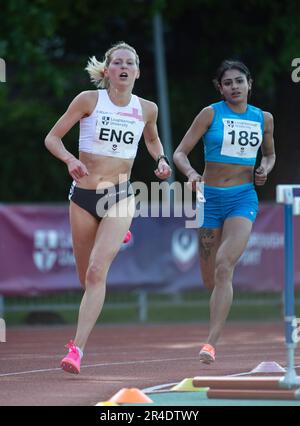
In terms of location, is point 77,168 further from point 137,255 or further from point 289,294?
point 137,255

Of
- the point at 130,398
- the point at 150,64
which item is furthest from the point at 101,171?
the point at 150,64

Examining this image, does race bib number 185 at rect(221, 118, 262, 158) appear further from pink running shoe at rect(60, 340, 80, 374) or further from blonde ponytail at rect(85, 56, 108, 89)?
pink running shoe at rect(60, 340, 80, 374)

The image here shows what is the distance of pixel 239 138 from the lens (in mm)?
9578

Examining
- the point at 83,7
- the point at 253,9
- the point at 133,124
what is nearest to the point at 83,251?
the point at 133,124

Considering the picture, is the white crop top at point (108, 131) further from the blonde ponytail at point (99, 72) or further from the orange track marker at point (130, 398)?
the orange track marker at point (130, 398)

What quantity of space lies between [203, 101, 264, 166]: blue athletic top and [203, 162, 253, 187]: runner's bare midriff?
41mm

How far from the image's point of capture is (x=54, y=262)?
1752 cm

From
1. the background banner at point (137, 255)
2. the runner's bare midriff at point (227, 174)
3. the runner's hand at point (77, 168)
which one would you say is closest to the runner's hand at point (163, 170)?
the runner's bare midriff at point (227, 174)

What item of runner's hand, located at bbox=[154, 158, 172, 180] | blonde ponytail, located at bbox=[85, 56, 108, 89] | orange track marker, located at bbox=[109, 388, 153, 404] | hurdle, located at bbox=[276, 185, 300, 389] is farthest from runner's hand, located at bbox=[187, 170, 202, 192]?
orange track marker, located at bbox=[109, 388, 153, 404]

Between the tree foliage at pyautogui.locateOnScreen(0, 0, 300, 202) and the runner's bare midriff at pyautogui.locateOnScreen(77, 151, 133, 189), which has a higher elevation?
the tree foliage at pyautogui.locateOnScreen(0, 0, 300, 202)

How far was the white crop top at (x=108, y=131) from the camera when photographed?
9141mm

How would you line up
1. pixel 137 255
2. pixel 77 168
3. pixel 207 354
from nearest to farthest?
pixel 77 168
pixel 207 354
pixel 137 255

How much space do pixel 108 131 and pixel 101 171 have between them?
309 mm

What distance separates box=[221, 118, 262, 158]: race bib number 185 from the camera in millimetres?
9578
